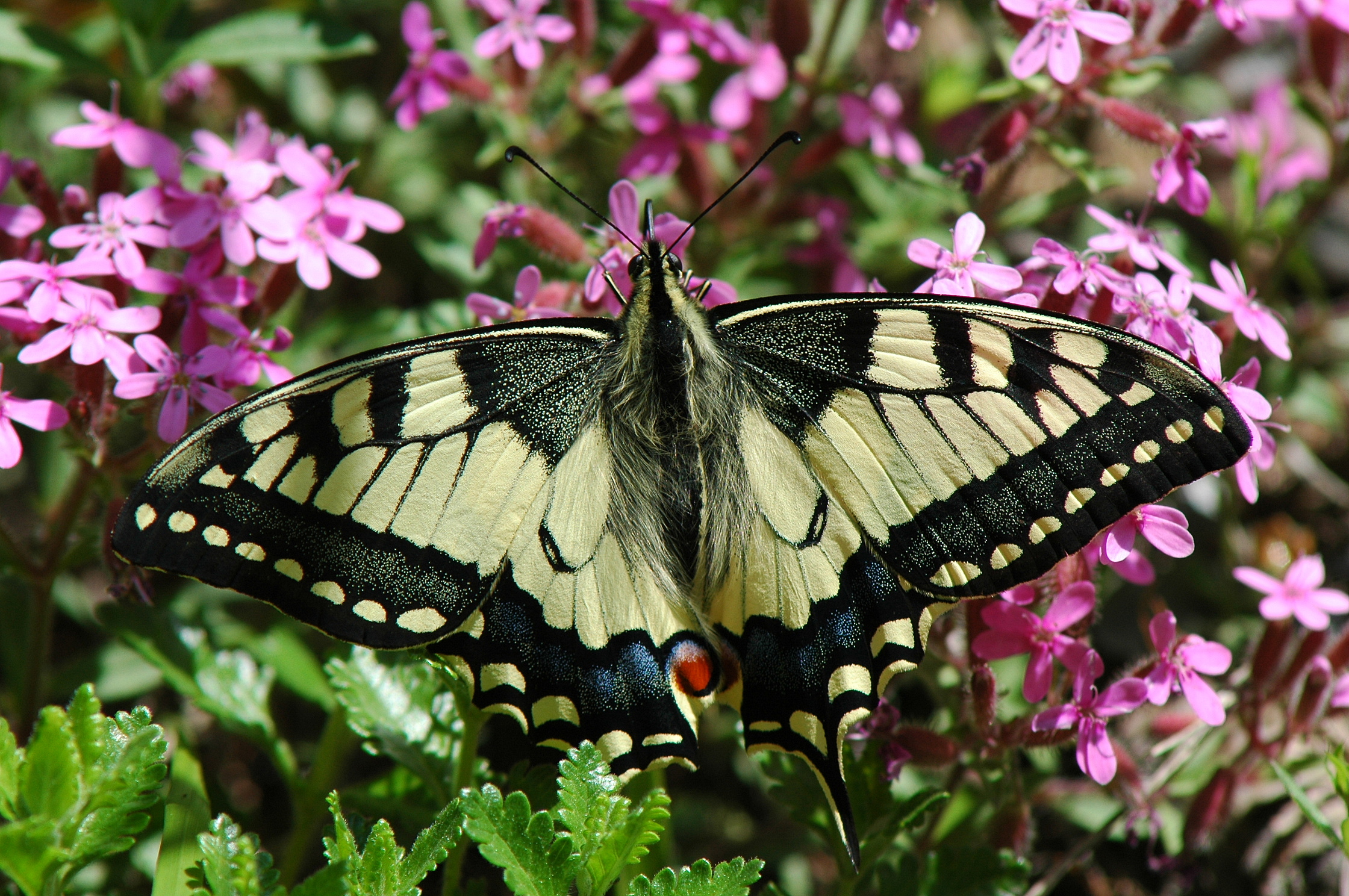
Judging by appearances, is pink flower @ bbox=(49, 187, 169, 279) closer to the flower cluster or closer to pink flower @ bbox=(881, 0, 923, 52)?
the flower cluster

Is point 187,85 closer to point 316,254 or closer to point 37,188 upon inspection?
point 37,188

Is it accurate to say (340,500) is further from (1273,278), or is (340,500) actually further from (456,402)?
(1273,278)

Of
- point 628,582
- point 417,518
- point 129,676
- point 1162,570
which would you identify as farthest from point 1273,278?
point 129,676

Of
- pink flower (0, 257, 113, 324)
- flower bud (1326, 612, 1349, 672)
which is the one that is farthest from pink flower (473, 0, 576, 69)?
flower bud (1326, 612, 1349, 672)

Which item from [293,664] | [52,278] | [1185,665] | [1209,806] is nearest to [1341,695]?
[1209,806]

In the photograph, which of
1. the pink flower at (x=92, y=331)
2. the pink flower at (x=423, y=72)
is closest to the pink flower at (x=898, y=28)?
the pink flower at (x=423, y=72)

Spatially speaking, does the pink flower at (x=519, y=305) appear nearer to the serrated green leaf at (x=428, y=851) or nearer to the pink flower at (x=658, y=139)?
the pink flower at (x=658, y=139)
